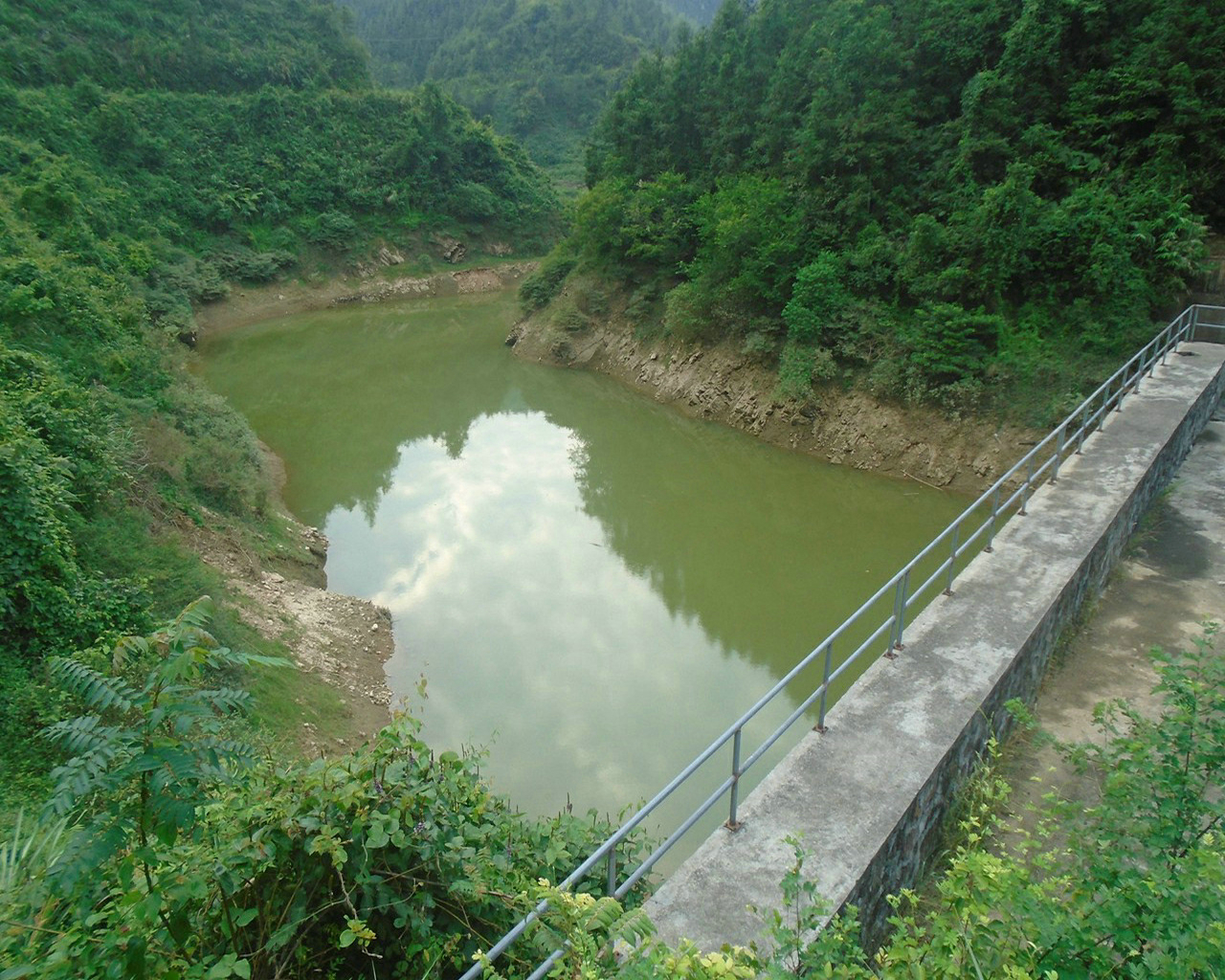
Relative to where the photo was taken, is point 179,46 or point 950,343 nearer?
point 950,343

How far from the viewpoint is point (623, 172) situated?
26.2m

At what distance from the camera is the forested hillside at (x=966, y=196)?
44.0 feet

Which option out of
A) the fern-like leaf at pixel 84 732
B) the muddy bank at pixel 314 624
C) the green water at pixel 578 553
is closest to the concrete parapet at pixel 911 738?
the fern-like leaf at pixel 84 732

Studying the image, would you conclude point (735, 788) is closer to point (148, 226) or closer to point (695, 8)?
point (148, 226)

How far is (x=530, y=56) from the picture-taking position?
78.5m

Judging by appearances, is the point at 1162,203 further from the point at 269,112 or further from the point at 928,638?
the point at 269,112

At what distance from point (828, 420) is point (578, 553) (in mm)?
6572

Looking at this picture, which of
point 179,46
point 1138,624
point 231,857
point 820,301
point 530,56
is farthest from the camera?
point 530,56

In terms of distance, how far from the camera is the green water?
894 cm

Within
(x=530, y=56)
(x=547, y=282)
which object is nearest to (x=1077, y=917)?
(x=547, y=282)

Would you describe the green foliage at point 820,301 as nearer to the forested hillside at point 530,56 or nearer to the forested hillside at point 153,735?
the forested hillside at point 153,735

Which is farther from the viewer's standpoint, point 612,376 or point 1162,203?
point 612,376

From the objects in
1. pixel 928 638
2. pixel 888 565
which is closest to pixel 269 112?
pixel 888 565

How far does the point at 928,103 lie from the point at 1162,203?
5.61 metres
